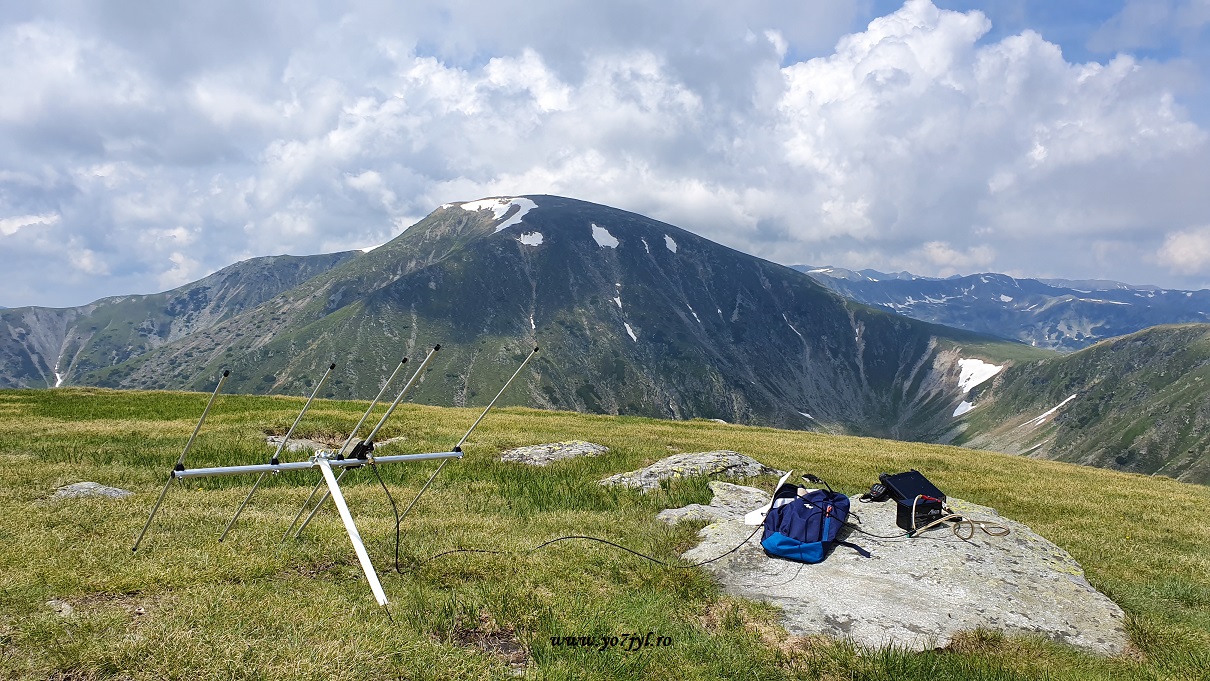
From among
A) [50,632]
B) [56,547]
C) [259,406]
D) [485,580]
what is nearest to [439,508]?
[485,580]

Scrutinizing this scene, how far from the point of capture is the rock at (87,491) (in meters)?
13.8

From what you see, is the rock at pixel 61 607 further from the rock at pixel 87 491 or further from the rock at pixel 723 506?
the rock at pixel 723 506

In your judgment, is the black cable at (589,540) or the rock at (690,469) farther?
the rock at (690,469)

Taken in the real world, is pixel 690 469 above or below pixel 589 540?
below

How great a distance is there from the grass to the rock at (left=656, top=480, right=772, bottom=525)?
2.30 feet

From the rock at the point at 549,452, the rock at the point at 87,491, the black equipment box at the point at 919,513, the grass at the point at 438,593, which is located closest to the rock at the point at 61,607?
the grass at the point at 438,593

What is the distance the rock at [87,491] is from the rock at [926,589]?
1411 centimetres

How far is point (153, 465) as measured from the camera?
20.1m

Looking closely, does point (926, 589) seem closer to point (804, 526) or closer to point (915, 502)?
point (804, 526)

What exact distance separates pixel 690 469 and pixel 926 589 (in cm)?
1188

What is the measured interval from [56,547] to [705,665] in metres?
10.6

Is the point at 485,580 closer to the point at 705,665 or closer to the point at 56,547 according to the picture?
the point at 705,665

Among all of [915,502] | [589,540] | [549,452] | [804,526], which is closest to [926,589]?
[804,526]

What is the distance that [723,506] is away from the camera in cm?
1576
